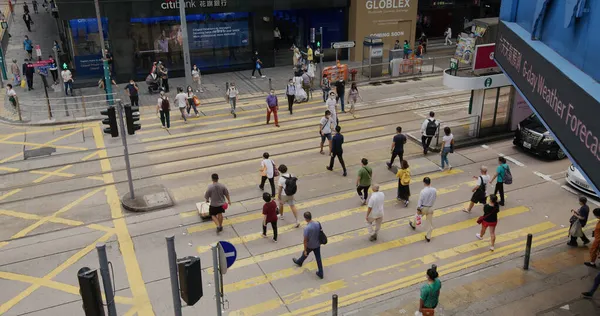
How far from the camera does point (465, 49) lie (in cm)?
1880

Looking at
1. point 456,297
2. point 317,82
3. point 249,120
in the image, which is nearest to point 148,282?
point 456,297

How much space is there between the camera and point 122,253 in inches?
471

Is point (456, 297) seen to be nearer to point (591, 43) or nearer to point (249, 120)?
point (591, 43)

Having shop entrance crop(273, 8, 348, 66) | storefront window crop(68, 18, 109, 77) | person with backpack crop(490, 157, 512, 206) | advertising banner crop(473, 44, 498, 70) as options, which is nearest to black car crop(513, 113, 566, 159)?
advertising banner crop(473, 44, 498, 70)

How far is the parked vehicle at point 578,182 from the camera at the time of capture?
1444 centimetres

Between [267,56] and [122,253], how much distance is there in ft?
66.8

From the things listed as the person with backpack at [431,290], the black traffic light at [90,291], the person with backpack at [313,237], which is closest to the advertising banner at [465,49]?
the person with backpack at [313,237]

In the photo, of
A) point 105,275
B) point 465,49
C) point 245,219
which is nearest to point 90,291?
point 105,275

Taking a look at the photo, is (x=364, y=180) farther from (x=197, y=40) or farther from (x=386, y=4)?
(x=386, y=4)

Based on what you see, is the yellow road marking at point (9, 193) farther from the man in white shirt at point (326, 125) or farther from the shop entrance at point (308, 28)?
the shop entrance at point (308, 28)

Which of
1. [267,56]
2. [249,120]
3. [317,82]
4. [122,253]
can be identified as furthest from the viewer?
[267,56]

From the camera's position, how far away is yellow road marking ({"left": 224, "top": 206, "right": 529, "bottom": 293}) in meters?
10.9

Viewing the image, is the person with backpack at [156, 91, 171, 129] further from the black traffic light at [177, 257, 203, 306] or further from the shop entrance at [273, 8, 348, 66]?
the black traffic light at [177, 257, 203, 306]

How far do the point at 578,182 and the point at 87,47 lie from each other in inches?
911
